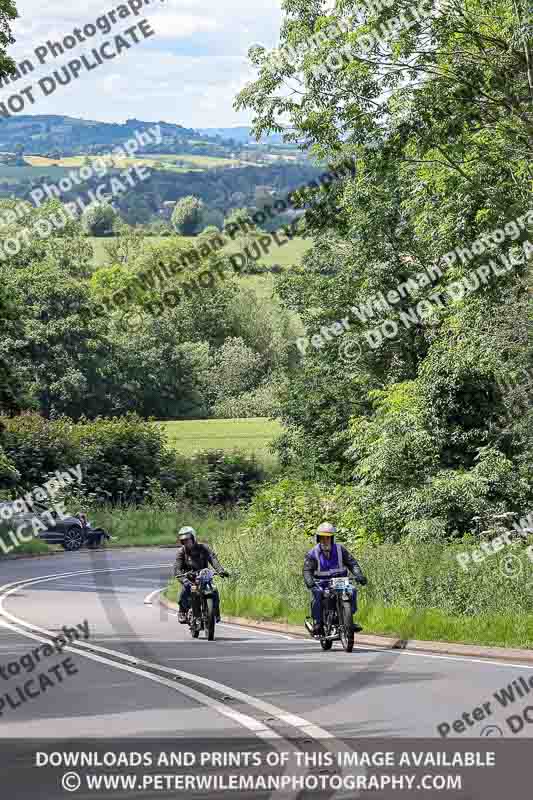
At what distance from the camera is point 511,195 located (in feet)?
96.1

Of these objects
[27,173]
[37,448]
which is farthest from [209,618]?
[27,173]

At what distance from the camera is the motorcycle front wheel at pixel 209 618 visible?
20.6 meters

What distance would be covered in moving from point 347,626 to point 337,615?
455mm

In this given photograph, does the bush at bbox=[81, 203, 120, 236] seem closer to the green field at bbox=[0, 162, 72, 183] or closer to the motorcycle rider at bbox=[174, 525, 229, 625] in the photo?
the green field at bbox=[0, 162, 72, 183]

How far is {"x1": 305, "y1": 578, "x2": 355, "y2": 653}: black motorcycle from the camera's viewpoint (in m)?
17.8

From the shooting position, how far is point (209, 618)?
20672mm

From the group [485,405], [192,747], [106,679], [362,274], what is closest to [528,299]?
[485,405]

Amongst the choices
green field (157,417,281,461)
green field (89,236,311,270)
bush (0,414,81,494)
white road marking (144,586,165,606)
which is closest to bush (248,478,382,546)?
white road marking (144,586,165,606)

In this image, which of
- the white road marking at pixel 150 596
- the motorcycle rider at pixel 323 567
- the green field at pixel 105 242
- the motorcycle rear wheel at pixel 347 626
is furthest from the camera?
the green field at pixel 105 242

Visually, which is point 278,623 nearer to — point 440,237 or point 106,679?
point 106,679

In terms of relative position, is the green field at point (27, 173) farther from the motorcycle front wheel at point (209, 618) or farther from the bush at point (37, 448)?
the motorcycle front wheel at point (209, 618)

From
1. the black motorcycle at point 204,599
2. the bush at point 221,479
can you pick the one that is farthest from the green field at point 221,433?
the black motorcycle at point 204,599

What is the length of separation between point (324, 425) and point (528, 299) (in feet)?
60.6

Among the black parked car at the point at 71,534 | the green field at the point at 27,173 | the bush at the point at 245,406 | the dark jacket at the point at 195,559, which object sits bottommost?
the black parked car at the point at 71,534
